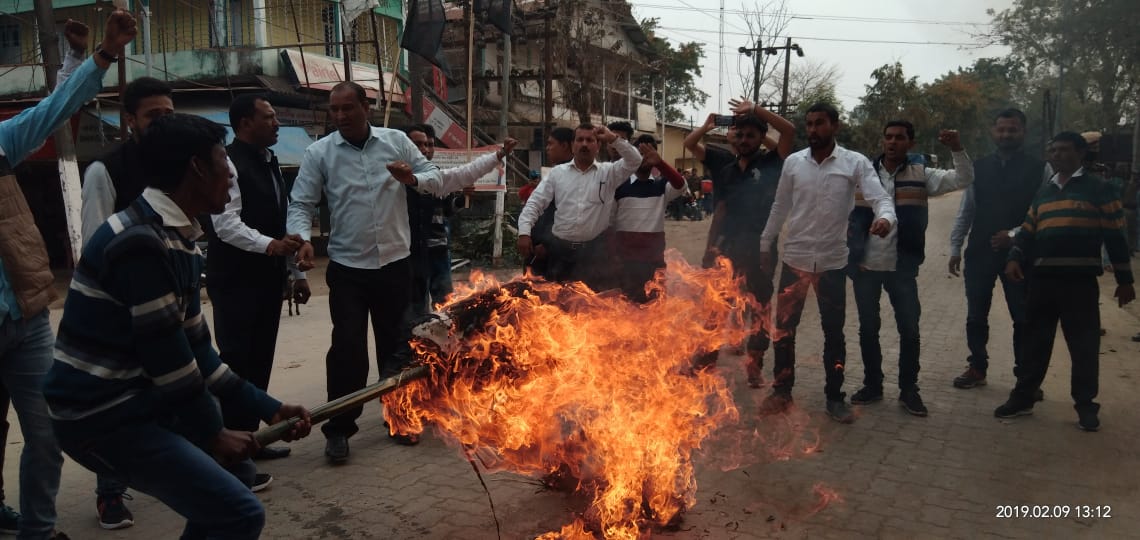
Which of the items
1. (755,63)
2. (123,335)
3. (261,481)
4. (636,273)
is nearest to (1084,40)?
(755,63)

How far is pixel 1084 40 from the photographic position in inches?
901

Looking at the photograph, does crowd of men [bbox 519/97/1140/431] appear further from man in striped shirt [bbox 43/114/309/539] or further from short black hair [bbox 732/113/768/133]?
man in striped shirt [bbox 43/114/309/539]

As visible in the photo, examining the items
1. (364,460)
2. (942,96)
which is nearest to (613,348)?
(364,460)

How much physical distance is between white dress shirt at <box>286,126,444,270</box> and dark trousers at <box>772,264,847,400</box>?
105 inches

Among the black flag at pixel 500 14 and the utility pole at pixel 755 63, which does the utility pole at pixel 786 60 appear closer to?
the utility pole at pixel 755 63

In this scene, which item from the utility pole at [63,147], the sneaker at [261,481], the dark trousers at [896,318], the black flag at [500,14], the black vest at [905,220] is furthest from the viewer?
the black flag at [500,14]

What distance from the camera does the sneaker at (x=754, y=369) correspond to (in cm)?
638

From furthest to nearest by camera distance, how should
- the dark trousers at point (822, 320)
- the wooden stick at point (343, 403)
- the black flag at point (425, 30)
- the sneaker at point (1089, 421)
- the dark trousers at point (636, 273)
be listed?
the black flag at point (425, 30) → the dark trousers at point (636, 273) → the dark trousers at point (822, 320) → the sneaker at point (1089, 421) → the wooden stick at point (343, 403)

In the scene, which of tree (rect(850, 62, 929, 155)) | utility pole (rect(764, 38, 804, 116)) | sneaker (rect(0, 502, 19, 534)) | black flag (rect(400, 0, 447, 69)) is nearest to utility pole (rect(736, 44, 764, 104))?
utility pole (rect(764, 38, 804, 116))

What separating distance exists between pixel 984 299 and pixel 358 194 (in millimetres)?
5191

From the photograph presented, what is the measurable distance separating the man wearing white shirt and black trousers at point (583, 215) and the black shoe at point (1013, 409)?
3083mm

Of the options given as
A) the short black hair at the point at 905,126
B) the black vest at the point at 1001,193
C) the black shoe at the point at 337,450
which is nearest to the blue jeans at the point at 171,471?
the black shoe at the point at 337,450

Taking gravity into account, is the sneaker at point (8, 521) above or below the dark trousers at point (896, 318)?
below

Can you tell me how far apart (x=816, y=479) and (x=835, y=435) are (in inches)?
36.6
